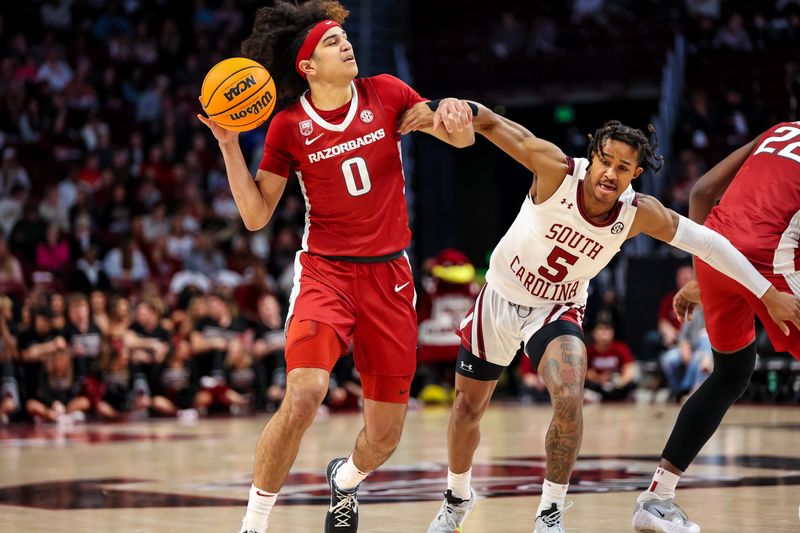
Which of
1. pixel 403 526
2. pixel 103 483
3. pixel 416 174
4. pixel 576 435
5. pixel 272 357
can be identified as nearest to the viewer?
pixel 576 435

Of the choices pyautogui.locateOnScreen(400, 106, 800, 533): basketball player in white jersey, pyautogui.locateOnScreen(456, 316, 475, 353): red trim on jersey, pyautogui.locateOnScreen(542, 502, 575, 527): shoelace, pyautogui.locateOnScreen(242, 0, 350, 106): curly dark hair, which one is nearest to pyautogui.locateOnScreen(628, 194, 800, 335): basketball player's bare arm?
pyautogui.locateOnScreen(400, 106, 800, 533): basketball player in white jersey

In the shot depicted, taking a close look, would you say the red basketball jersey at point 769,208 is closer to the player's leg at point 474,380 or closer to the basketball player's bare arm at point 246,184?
the player's leg at point 474,380

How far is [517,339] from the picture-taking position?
18.1 ft

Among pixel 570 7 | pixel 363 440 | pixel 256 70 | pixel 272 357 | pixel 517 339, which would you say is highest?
pixel 570 7

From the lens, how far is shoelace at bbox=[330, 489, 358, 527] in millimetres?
5036

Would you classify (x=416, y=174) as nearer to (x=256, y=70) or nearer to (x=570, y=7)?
(x=570, y=7)

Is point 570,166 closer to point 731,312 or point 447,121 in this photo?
point 447,121

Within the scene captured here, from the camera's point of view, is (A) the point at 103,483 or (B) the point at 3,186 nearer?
(A) the point at 103,483

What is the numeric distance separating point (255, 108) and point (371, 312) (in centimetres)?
98

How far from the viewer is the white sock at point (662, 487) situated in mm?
5453

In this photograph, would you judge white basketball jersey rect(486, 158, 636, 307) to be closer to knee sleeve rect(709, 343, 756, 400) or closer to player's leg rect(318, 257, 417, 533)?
player's leg rect(318, 257, 417, 533)

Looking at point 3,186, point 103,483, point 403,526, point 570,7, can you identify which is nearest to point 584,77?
point 570,7

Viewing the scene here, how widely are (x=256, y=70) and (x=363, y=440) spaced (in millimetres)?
1632

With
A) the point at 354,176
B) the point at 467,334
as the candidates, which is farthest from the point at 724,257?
the point at 354,176
